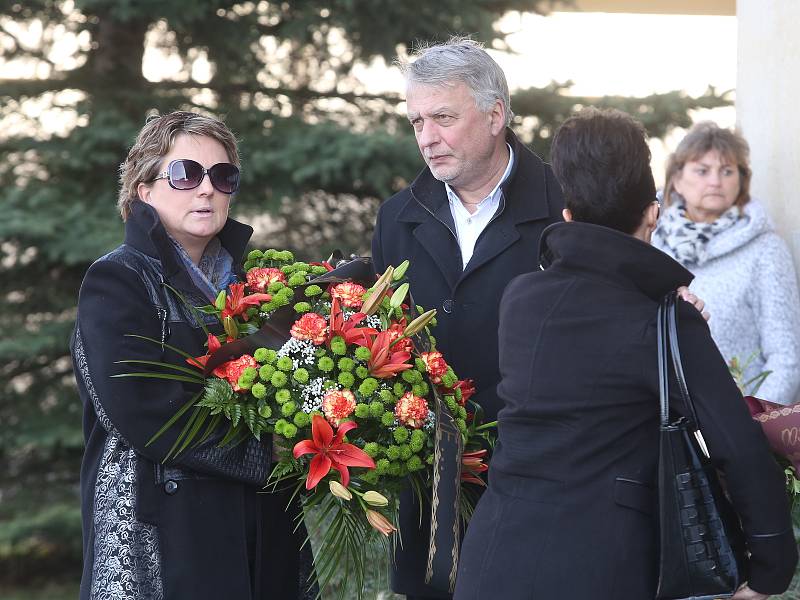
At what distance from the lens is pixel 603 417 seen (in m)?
2.11

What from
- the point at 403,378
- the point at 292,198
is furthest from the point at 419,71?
the point at 292,198

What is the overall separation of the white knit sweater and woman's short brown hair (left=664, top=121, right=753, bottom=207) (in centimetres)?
12

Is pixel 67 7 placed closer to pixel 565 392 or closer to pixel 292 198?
pixel 292 198

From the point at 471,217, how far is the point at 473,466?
2.87ft

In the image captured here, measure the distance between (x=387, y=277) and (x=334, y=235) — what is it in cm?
481

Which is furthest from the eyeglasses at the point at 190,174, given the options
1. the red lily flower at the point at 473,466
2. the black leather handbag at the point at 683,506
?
the black leather handbag at the point at 683,506

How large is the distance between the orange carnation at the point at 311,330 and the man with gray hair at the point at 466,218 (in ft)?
2.13

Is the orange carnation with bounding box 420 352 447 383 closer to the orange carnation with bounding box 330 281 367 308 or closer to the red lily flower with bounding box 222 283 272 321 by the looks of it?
the orange carnation with bounding box 330 281 367 308

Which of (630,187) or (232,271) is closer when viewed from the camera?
(630,187)

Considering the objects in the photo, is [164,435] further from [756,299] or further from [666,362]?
[756,299]

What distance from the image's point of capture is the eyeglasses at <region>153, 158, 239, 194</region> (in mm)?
2889

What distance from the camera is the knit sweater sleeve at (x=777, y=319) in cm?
404

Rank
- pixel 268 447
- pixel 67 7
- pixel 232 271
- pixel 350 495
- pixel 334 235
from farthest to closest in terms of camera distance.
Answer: pixel 334 235 < pixel 67 7 < pixel 232 271 < pixel 268 447 < pixel 350 495

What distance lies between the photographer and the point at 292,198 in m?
7.11
